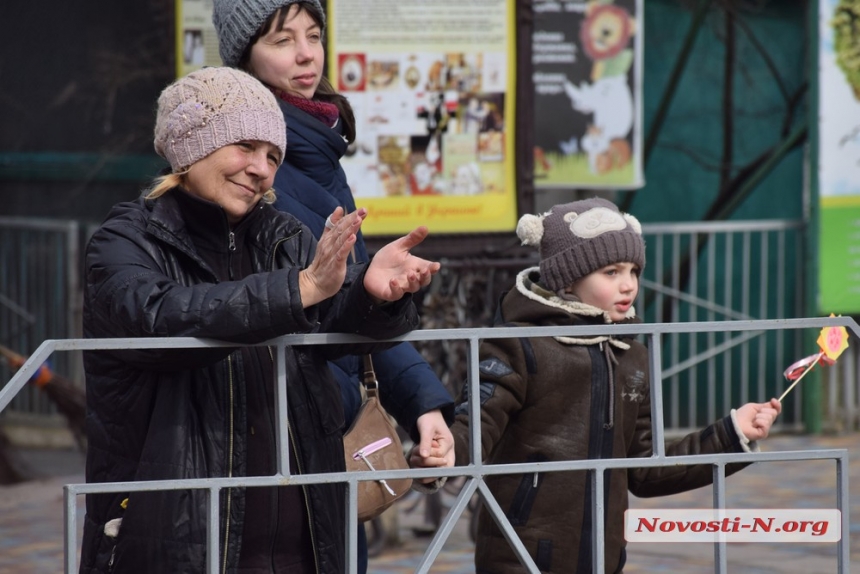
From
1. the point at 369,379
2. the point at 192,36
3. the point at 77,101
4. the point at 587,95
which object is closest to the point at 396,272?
the point at 369,379

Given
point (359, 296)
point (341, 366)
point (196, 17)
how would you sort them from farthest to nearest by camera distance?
point (196, 17) < point (341, 366) < point (359, 296)

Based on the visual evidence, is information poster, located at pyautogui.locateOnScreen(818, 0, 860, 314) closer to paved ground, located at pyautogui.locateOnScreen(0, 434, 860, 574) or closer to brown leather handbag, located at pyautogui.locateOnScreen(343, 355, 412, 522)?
paved ground, located at pyautogui.locateOnScreen(0, 434, 860, 574)

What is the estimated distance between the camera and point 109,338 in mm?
2590

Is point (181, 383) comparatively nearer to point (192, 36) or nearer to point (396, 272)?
point (396, 272)

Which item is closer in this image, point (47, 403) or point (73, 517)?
point (73, 517)

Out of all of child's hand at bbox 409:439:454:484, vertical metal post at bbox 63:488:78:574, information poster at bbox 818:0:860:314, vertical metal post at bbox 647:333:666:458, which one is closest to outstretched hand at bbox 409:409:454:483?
child's hand at bbox 409:439:454:484

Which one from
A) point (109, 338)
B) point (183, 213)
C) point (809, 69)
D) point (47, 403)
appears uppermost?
point (809, 69)

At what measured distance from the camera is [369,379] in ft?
10.6

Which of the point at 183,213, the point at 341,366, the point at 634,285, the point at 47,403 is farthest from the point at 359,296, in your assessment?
the point at 47,403

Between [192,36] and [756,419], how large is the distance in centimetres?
350

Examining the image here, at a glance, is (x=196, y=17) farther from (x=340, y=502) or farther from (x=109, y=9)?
(x=340, y=502)

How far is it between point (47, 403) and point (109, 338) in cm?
546

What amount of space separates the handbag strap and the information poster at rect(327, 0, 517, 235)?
8.55 ft

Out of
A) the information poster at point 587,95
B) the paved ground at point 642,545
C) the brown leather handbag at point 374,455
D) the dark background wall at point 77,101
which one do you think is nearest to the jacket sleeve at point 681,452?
the brown leather handbag at point 374,455
